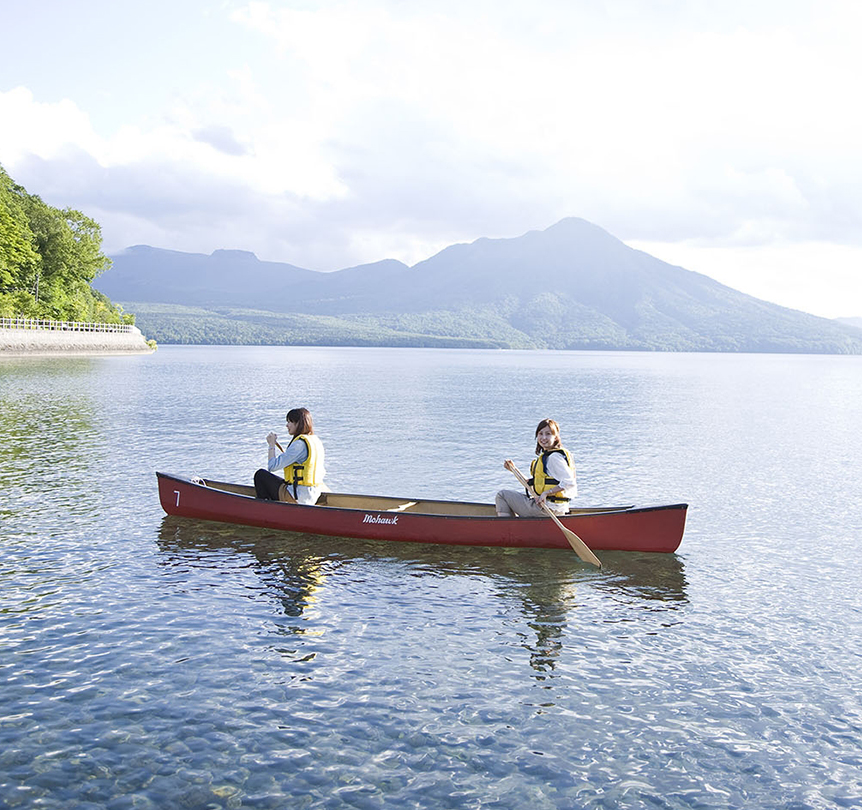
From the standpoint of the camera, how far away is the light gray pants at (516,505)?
55.0 ft

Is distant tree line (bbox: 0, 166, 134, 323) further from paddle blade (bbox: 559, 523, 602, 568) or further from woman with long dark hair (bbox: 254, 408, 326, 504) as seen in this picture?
paddle blade (bbox: 559, 523, 602, 568)

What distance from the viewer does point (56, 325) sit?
101000mm

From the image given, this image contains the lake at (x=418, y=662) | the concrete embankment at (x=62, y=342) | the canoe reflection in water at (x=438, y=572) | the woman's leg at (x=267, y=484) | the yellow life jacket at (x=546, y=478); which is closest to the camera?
the lake at (x=418, y=662)

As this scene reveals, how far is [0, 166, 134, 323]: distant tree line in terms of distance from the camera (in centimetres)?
7838

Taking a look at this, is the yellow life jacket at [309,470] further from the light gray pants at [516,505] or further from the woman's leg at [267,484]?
the light gray pants at [516,505]

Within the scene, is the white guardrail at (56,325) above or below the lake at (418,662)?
above

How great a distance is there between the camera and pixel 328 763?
8.31 metres

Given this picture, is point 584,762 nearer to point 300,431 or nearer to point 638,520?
point 638,520

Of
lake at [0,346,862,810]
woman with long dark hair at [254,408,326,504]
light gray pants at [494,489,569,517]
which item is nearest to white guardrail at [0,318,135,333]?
lake at [0,346,862,810]

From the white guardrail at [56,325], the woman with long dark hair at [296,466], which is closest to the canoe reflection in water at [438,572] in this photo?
the woman with long dark hair at [296,466]

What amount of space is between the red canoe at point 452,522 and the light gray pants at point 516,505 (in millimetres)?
522

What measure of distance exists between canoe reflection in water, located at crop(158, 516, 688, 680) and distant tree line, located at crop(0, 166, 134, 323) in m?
66.1

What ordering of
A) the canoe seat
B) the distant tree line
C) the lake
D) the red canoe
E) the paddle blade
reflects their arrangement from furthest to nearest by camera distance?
the distant tree line
the canoe seat
the red canoe
the paddle blade
the lake

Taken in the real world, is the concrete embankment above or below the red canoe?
above
